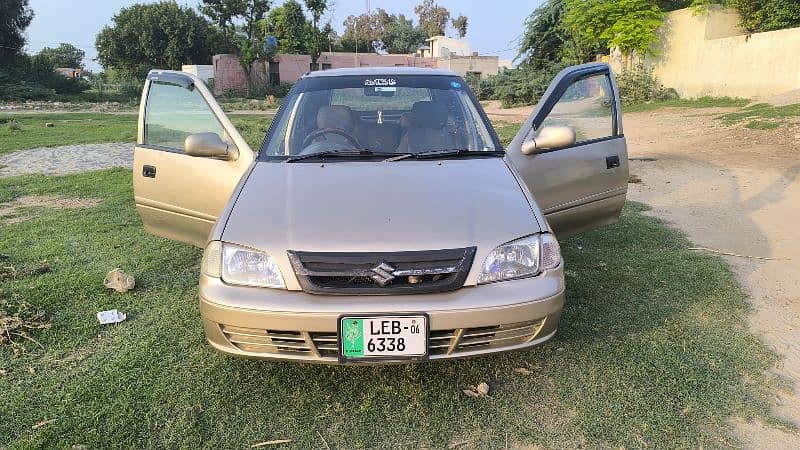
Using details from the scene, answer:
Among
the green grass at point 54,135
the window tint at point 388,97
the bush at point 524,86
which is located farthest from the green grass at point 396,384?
the bush at point 524,86

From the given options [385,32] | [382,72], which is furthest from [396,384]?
[385,32]

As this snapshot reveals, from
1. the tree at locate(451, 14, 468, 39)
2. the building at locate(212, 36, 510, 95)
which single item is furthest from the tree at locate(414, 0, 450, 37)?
the building at locate(212, 36, 510, 95)

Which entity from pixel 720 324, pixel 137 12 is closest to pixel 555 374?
pixel 720 324

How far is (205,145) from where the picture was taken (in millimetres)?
3416

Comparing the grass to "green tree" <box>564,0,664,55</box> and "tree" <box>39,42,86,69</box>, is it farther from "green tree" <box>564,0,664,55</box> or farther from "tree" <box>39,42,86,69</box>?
"tree" <box>39,42,86,69</box>

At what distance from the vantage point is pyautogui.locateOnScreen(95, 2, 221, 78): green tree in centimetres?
4609

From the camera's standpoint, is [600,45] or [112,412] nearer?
[112,412]

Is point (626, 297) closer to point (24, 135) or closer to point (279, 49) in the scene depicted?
point (24, 135)

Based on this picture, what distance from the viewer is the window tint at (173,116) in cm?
388

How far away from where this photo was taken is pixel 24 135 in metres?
15.1

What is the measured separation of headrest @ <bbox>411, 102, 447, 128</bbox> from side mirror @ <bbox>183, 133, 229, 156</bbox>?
45.3 inches

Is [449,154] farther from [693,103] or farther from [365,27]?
[365,27]

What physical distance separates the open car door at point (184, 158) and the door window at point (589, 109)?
7.02 ft

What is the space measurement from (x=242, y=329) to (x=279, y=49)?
44.4m
